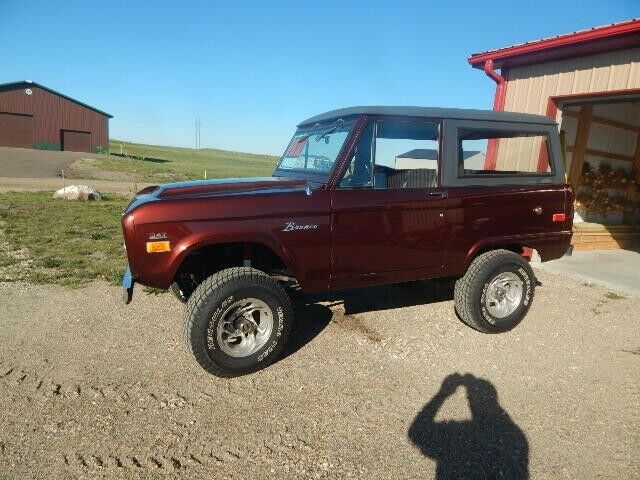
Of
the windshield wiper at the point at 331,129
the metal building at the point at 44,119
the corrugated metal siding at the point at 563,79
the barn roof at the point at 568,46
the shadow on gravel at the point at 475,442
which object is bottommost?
the shadow on gravel at the point at 475,442

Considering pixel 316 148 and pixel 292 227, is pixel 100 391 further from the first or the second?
pixel 316 148

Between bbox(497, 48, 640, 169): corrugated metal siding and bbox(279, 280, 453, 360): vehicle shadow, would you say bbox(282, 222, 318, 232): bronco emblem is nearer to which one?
bbox(279, 280, 453, 360): vehicle shadow

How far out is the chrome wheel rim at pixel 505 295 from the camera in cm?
452

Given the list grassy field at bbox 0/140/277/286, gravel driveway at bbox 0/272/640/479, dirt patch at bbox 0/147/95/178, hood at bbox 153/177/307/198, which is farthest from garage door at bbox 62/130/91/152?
hood at bbox 153/177/307/198

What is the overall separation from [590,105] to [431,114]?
236 inches

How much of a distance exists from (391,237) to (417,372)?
3.88 ft

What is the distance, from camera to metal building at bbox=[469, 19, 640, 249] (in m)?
6.11

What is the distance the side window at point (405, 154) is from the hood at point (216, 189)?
744 millimetres

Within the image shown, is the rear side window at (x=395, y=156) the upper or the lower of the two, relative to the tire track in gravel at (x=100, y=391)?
upper

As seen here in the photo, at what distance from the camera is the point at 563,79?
23.0 ft

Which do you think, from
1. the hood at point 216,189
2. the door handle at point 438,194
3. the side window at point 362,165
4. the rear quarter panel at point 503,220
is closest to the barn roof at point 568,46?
the rear quarter panel at point 503,220

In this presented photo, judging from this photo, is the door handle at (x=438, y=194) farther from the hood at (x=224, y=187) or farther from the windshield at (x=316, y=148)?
the hood at (x=224, y=187)

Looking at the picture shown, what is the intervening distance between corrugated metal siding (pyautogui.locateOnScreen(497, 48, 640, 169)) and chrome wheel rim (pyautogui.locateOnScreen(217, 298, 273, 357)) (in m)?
3.10

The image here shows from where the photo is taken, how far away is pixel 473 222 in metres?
4.16
